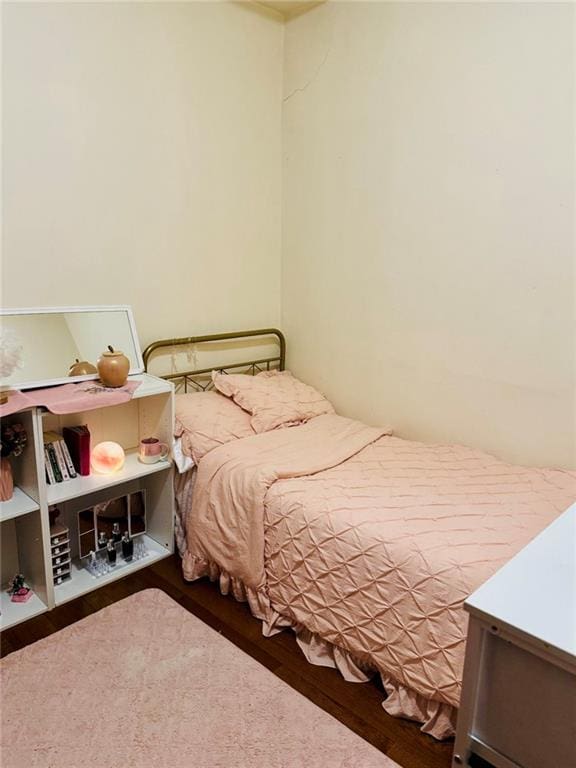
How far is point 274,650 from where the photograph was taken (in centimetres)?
197

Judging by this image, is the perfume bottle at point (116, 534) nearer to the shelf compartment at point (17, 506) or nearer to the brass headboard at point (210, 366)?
the shelf compartment at point (17, 506)

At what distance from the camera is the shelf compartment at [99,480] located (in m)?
2.04

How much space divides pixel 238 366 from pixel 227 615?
4.50ft

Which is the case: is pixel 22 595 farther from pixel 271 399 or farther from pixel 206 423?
pixel 271 399

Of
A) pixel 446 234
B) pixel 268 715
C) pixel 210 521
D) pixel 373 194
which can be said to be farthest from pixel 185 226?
pixel 268 715

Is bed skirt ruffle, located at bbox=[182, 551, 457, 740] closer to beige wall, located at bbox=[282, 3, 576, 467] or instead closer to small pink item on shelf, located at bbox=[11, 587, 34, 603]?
small pink item on shelf, located at bbox=[11, 587, 34, 603]

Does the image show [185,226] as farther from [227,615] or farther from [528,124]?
[227,615]

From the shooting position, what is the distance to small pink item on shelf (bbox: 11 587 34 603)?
2080 mm

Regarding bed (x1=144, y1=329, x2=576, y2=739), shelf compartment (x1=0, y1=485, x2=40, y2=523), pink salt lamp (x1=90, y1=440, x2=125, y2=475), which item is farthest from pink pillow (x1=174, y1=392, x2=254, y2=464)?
shelf compartment (x1=0, y1=485, x2=40, y2=523)

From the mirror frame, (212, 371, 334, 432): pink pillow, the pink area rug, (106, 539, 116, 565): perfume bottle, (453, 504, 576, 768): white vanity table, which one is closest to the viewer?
(453, 504, 576, 768): white vanity table

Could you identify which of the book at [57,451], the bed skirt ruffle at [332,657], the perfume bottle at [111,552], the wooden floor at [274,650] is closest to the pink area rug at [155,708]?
the wooden floor at [274,650]

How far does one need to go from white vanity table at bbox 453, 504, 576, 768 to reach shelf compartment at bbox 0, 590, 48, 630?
1626mm

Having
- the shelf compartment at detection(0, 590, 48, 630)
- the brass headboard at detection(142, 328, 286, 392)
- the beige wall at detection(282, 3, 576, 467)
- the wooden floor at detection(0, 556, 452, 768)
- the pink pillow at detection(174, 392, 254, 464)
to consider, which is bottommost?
the wooden floor at detection(0, 556, 452, 768)

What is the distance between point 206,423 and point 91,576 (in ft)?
2.66
